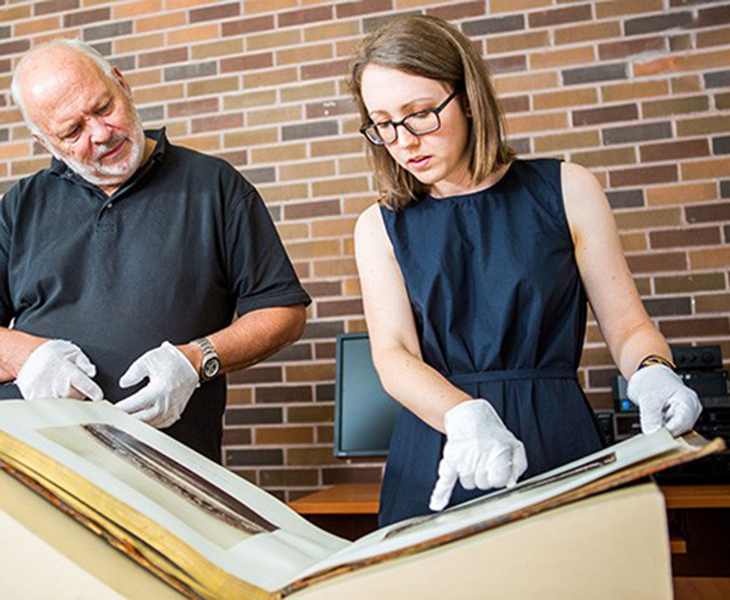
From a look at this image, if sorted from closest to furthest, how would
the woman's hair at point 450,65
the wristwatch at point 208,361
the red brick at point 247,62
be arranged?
the woman's hair at point 450,65
the wristwatch at point 208,361
the red brick at point 247,62

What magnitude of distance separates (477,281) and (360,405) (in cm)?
131

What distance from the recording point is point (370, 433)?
241 centimetres

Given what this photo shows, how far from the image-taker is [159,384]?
3.93ft

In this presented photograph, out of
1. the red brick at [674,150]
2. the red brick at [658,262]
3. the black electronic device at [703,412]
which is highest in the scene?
the red brick at [674,150]

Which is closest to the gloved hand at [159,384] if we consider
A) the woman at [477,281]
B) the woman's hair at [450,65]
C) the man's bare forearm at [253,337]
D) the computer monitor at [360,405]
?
the man's bare forearm at [253,337]

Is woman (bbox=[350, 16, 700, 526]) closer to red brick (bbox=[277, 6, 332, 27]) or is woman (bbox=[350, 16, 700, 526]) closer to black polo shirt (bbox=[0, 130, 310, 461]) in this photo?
black polo shirt (bbox=[0, 130, 310, 461])

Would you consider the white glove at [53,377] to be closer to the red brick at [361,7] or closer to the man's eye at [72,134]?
the man's eye at [72,134]

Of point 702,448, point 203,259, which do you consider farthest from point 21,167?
point 702,448

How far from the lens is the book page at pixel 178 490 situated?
533 millimetres

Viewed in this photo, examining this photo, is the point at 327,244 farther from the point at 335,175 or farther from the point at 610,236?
the point at 610,236

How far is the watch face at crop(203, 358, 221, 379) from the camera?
1.29m

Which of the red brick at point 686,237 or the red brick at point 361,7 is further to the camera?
the red brick at point 361,7

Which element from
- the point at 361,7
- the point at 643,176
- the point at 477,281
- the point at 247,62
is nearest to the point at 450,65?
the point at 477,281

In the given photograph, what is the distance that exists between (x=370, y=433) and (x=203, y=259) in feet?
3.69
